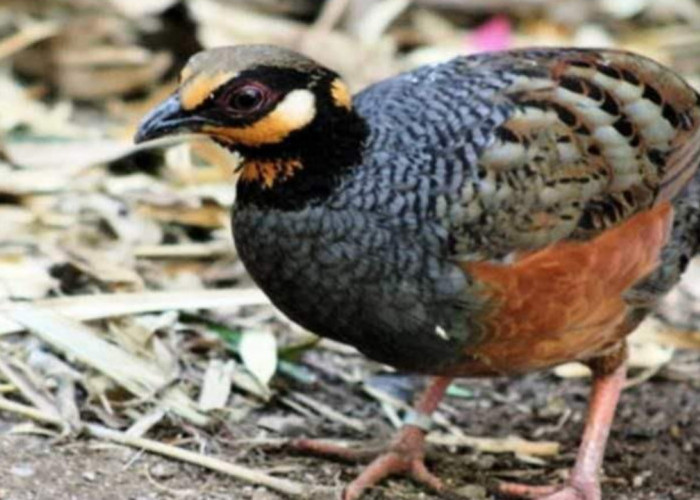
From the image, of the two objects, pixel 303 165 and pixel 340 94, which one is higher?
pixel 340 94

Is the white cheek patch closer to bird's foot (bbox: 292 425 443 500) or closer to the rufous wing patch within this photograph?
the rufous wing patch

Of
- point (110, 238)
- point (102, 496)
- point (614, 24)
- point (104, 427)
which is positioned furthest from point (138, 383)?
point (614, 24)

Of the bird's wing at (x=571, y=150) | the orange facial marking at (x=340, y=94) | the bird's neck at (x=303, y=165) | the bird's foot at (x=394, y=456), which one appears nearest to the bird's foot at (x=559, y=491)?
the bird's foot at (x=394, y=456)

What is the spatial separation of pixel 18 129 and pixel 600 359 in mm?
2697

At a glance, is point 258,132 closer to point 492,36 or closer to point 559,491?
point 559,491

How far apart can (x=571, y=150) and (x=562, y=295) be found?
1.18 feet

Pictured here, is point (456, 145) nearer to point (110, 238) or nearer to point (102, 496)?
point (102, 496)

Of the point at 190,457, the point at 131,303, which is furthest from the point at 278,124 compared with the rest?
the point at 131,303

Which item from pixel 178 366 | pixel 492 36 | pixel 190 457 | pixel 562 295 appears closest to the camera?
pixel 562 295

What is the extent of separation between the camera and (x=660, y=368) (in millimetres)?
5500

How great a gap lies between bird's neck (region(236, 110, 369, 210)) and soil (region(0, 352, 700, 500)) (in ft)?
2.60

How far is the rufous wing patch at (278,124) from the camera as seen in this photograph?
4.18 m

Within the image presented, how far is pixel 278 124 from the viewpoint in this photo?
13.7ft

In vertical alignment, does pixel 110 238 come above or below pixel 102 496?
above
